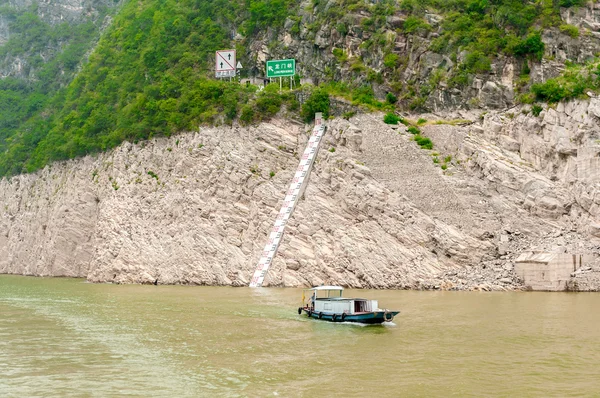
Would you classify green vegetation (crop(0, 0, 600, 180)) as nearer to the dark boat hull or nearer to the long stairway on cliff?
the long stairway on cliff

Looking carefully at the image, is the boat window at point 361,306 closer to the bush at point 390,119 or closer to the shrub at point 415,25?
the bush at point 390,119

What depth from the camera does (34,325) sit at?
32844 mm

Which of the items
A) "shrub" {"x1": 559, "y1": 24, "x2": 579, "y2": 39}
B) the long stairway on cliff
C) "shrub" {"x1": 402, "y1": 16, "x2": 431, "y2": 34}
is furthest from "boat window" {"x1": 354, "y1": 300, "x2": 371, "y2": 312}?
"shrub" {"x1": 402, "y1": 16, "x2": 431, "y2": 34}

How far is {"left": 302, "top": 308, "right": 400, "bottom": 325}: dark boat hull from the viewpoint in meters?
32.2

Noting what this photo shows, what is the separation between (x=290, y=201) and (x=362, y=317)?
23.9 m

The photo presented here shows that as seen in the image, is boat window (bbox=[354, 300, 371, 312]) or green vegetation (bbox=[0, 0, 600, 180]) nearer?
boat window (bbox=[354, 300, 371, 312])

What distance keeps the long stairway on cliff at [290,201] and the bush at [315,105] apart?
639 mm

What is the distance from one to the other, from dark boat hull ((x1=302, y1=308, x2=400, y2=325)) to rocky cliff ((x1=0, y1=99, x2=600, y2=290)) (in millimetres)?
14318

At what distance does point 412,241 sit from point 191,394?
3172cm

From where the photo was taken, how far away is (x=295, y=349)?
1046 inches

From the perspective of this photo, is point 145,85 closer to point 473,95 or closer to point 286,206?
point 286,206

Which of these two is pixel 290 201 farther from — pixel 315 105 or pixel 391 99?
pixel 391 99

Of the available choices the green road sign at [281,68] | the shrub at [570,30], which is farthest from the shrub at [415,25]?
the green road sign at [281,68]

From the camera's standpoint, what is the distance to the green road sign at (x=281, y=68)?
65.8m
